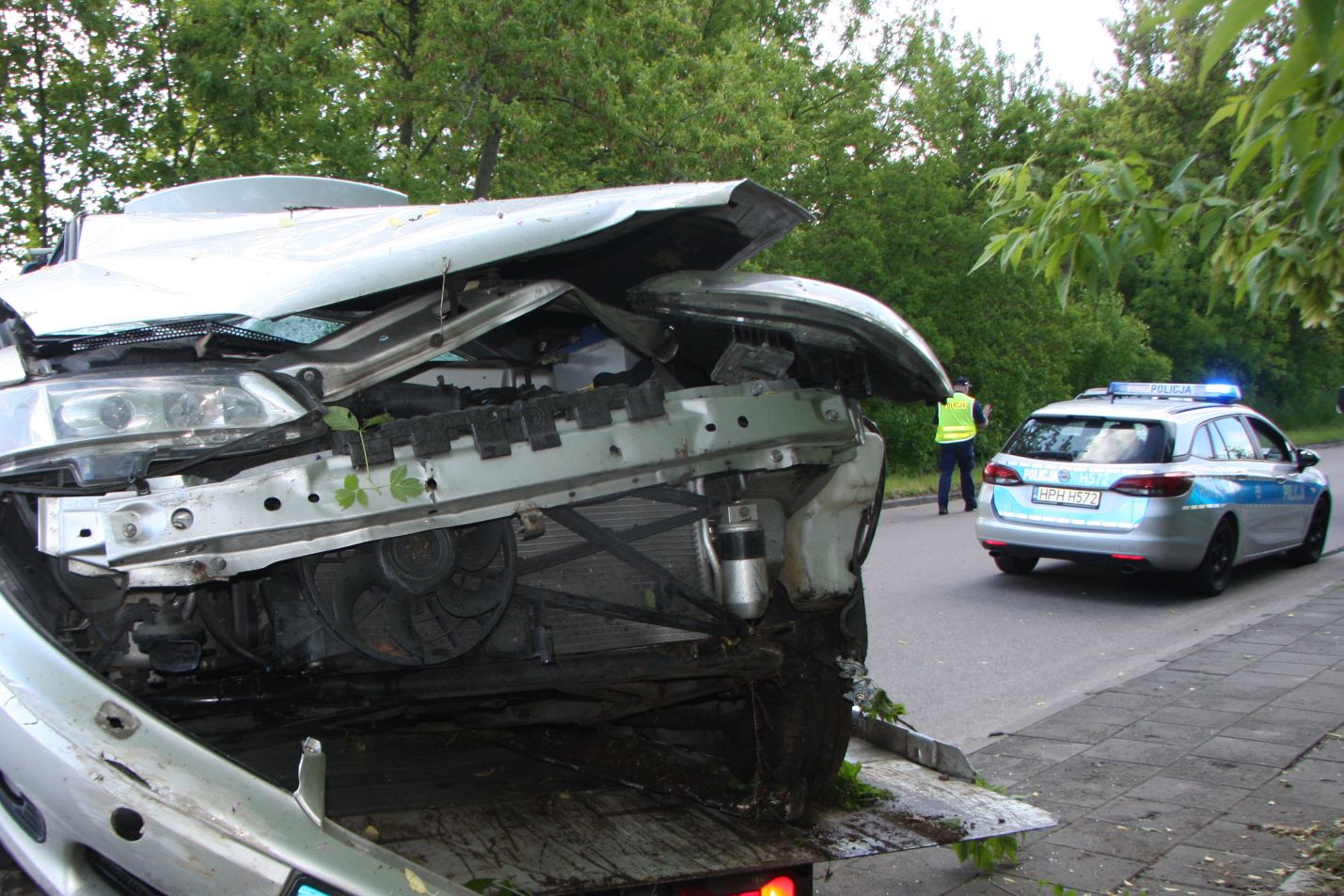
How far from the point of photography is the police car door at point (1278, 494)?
1085 cm

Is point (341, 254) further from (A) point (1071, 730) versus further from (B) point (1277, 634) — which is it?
(B) point (1277, 634)

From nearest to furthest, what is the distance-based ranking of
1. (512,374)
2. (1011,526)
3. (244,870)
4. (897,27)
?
(244,870)
(512,374)
(1011,526)
(897,27)

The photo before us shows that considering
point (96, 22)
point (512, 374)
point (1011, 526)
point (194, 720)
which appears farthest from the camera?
point (96, 22)

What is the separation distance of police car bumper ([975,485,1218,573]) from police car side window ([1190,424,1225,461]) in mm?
519

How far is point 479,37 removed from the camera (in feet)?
51.0

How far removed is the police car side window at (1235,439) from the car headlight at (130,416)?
955cm

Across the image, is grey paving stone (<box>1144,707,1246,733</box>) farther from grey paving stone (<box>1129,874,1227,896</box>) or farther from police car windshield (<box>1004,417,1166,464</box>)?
police car windshield (<box>1004,417,1166,464</box>)

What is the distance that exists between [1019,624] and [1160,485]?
1685 mm

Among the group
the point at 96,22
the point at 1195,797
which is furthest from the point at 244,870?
the point at 96,22

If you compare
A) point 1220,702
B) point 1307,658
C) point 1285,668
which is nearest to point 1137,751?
point 1220,702

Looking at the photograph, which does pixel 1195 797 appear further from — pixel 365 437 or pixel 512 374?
pixel 365 437

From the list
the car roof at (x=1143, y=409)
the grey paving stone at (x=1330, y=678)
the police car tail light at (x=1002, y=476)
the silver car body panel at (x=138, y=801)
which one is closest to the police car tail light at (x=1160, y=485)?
the car roof at (x=1143, y=409)

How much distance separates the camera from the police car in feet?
31.7

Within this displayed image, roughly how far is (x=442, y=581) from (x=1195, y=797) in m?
3.50
